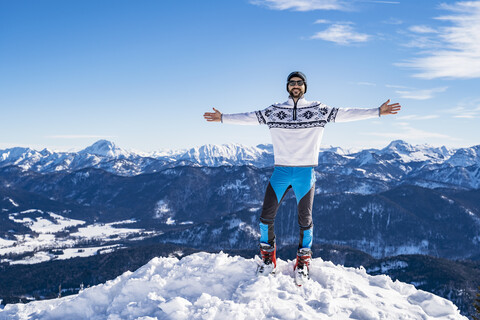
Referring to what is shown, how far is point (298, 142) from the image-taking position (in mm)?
9984

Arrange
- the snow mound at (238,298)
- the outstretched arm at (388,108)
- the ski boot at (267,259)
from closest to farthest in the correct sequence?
the snow mound at (238,298)
the outstretched arm at (388,108)
the ski boot at (267,259)

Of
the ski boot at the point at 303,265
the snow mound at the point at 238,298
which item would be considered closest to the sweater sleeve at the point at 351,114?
the ski boot at the point at 303,265

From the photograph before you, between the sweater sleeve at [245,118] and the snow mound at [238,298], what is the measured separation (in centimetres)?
448

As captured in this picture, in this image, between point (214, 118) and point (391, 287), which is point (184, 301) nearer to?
point (214, 118)

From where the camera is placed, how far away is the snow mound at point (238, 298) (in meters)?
8.54

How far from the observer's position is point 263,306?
339 inches

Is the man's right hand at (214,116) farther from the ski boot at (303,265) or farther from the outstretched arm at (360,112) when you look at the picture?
the ski boot at (303,265)

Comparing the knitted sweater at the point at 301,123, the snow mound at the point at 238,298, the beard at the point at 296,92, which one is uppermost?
the beard at the point at 296,92

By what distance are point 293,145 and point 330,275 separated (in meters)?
4.14

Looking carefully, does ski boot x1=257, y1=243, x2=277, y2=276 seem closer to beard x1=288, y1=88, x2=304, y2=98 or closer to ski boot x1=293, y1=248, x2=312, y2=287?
ski boot x1=293, y1=248, x2=312, y2=287

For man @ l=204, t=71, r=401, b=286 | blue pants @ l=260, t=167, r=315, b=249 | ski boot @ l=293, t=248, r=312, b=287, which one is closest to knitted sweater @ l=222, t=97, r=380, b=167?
man @ l=204, t=71, r=401, b=286

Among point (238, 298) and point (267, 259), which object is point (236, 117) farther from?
point (238, 298)

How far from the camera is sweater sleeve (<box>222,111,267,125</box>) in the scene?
1034 cm

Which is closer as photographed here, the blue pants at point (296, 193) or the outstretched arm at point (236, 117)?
the blue pants at point (296, 193)
